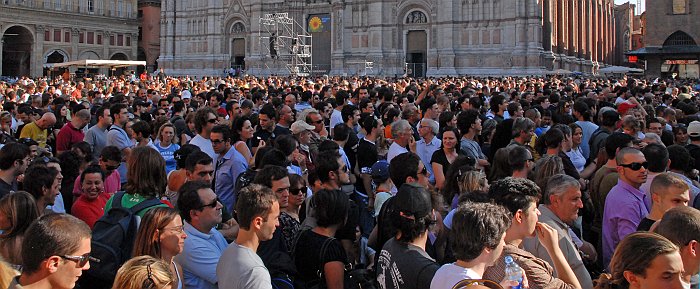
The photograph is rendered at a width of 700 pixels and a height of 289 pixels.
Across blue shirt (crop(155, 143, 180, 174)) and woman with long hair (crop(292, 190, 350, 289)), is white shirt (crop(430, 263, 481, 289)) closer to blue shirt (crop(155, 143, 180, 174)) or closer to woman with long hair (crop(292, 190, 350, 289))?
woman with long hair (crop(292, 190, 350, 289))

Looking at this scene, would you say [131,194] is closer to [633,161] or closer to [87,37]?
[633,161]

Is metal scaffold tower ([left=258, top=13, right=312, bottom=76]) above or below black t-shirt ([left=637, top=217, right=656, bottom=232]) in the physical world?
above

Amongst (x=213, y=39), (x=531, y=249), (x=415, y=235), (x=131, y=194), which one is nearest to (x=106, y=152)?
(x=131, y=194)

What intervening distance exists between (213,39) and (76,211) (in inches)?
2276

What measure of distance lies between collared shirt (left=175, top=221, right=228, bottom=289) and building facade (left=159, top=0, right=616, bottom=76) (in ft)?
146

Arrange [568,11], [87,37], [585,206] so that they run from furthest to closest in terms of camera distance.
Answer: [87,37] < [568,11] < [585,206]

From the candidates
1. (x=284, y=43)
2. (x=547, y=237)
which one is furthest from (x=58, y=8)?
(x=547, y=237)

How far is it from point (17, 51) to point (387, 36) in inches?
1516

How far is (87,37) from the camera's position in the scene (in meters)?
73.4

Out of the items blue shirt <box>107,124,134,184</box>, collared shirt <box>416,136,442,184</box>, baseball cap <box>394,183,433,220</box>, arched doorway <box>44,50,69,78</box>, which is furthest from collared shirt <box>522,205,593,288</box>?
arched doorway <box>44,50,69,78</box>

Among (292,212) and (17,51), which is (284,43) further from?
(292,212)

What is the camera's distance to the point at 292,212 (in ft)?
22.7

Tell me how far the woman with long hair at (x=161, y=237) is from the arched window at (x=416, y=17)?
49.3 meters

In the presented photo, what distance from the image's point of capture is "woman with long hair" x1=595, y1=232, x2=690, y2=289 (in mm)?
4117
